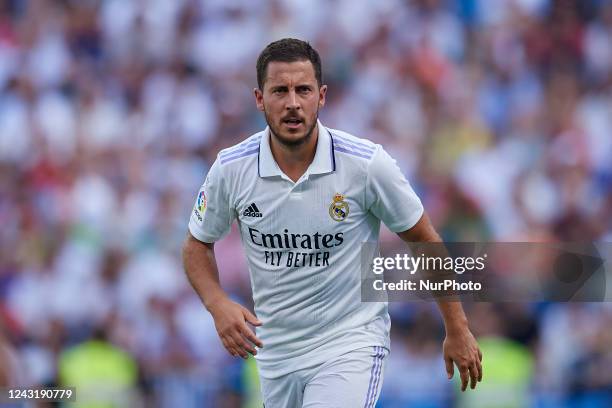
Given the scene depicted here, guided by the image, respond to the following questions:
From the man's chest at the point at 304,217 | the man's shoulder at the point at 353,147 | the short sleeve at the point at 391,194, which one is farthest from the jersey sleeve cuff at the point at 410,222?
the man's shoulder at the point at 353,147

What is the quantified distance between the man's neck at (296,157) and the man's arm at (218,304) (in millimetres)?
564

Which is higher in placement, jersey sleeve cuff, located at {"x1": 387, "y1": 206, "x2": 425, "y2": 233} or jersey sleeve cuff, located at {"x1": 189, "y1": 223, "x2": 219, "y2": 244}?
jersey sleeve cuff, located at {"x1": 189, "y1": 223, "x2": 219, "y2": 244}

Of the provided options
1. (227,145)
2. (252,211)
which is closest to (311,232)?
(252,211)

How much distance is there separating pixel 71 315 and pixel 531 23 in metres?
5.16

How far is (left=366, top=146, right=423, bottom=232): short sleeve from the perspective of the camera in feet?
16.6

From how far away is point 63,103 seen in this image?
11328mm

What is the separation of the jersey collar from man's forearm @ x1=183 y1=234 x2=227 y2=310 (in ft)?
1.65

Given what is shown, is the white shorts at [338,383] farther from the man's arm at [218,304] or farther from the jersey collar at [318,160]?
the jersey collar at [318,160]

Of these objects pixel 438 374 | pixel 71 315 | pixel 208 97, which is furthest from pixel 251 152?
pixel 208 97

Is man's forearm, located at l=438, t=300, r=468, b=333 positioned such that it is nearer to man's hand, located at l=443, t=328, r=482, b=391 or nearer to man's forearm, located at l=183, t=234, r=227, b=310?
man's hand, located at l=443, t=328, r=482, b=391

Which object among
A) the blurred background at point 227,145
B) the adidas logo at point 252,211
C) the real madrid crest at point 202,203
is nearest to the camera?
the adidas logo at point 252,211

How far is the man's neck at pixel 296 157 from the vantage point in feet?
17.0

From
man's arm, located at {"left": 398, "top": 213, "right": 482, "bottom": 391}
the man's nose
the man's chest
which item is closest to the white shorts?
man's arm, located at {"left": 398, "top": 213, "right": 482, "bottom": 391}

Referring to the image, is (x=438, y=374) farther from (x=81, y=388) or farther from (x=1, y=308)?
(x=1, y=308)
